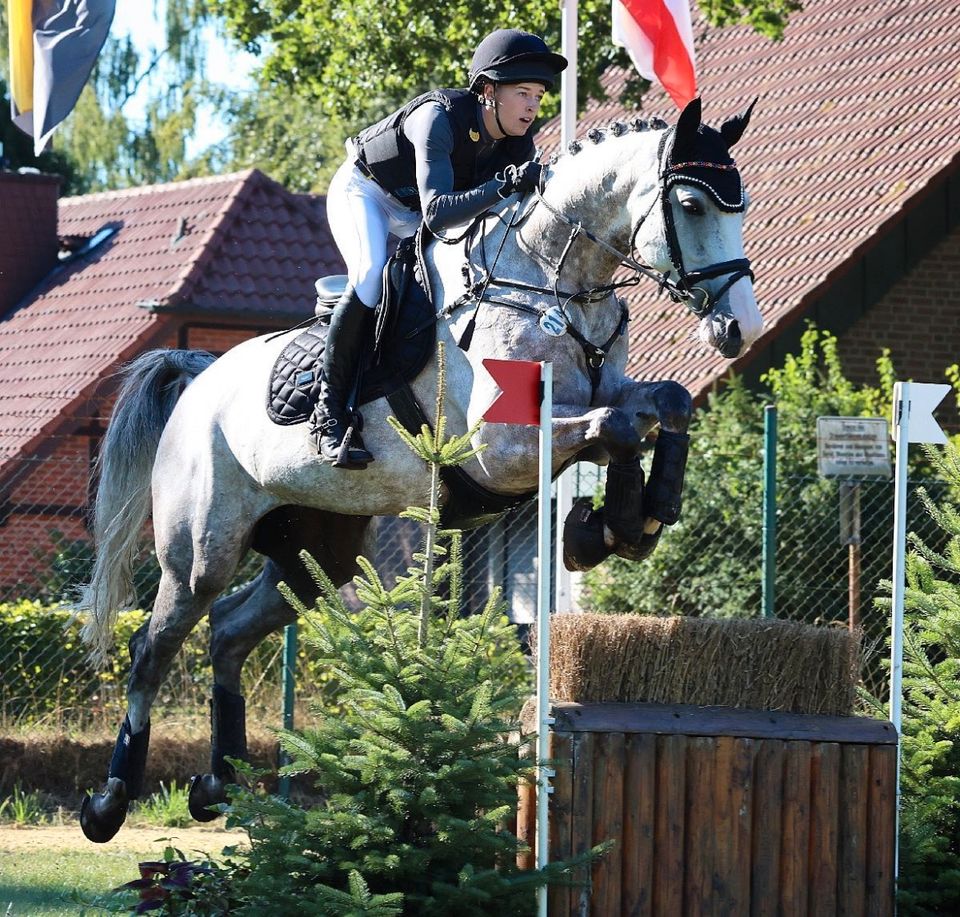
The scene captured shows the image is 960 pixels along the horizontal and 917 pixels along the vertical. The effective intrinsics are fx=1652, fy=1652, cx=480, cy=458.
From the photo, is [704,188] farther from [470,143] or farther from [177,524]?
[177,524]

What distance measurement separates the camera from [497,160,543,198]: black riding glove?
17.6ft

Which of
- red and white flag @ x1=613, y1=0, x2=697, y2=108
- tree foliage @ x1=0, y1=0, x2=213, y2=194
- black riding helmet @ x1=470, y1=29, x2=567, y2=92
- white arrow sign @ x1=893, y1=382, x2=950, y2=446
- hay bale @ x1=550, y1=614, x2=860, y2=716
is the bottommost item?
hay bale @ x1=550, y1=614, x2=860, y2=716

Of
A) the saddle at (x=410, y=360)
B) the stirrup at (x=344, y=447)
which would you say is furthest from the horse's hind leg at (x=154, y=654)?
the saddle at (x=410, y=360)

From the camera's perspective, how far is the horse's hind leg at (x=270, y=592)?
677 centimetres

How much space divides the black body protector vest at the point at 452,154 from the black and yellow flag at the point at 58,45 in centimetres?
301

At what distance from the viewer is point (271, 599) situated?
6.86 metres

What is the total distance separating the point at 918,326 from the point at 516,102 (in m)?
9.92

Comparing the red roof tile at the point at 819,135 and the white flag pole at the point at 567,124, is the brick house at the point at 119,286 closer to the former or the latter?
the red roof tile at the point at 819,135

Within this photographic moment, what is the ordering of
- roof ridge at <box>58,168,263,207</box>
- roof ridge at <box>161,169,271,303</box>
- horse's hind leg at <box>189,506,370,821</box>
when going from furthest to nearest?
1. roof ridge at <box>58,168,263,207</box>
2. roof ridge at <box>161,169,271,303</box>
3. horse's hind leg at <box>189,506,370,821</box>

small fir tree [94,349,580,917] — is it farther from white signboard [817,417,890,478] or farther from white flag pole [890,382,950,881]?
white signboard [817,417,890,478]

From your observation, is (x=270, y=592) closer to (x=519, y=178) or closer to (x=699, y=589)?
(x=519, y=178)

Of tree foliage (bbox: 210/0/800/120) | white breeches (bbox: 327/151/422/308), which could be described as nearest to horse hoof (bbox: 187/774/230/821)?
white breeches (bbox: 327/151/422/308)

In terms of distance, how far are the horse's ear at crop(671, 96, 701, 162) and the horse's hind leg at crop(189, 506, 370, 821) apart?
7.53 ft

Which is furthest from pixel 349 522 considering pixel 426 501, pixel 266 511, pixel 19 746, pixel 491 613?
pixel 19 746
